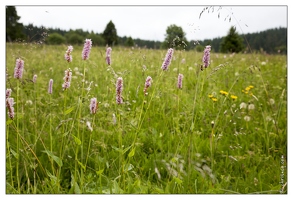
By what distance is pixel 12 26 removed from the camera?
1.97 metres

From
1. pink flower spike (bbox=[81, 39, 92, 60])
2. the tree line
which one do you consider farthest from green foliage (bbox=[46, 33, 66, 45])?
pink flower spike (bbox=[81, 39, 92, 60])

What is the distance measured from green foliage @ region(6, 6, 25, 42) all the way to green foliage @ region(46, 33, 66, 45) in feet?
0.85

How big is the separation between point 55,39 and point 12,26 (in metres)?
0.43

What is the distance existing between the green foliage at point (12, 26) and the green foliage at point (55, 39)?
10.2 inches

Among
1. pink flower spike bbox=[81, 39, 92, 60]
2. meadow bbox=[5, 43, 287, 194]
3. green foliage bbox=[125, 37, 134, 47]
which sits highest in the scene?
green foliage bbox=[125, 37, 134, 47]

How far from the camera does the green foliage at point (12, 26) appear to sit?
1911 mm

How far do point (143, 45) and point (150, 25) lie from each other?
8.8 inches

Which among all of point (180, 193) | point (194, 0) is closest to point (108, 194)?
point (180, 193)

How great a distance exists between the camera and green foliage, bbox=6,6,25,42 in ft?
6.27

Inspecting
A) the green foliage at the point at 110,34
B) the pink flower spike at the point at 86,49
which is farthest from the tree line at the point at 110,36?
the pink flower spike at the point at 86,49

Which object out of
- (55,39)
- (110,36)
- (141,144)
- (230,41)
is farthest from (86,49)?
(230,41)

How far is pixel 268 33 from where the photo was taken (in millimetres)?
2166

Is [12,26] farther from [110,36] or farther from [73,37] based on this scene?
[110,36]

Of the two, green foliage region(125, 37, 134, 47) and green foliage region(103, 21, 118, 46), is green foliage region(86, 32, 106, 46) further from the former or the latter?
green foliage region(125, 37, 134, 47)
